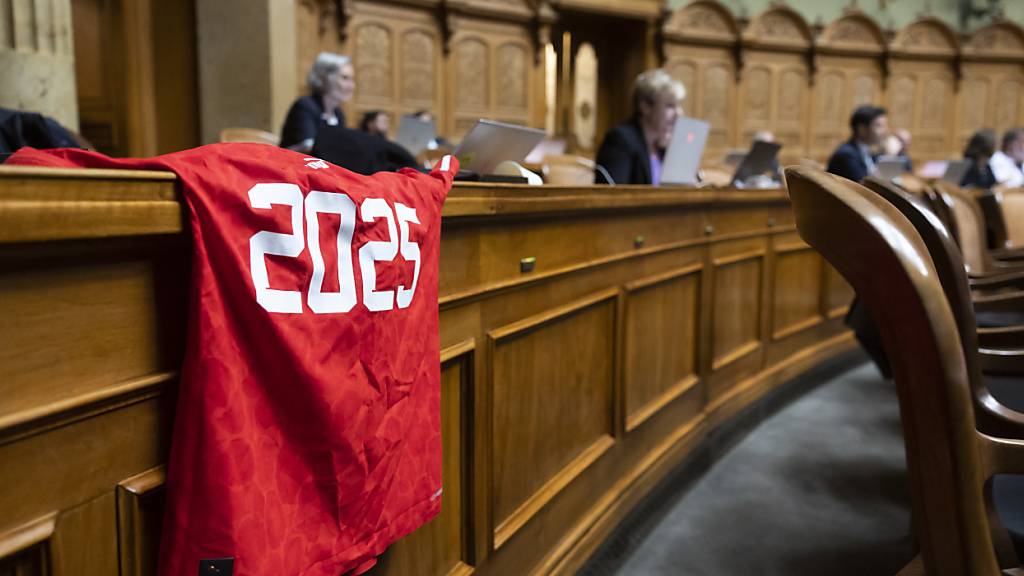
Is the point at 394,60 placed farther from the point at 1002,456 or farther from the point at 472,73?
the point at 1002,456

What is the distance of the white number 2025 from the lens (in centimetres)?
77

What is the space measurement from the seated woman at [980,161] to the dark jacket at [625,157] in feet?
14.2

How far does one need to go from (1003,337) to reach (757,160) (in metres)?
2.21

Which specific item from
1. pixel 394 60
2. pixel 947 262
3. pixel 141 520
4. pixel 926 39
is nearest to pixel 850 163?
pixel 947 262

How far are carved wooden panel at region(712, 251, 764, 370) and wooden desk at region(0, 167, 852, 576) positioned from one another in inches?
0.5

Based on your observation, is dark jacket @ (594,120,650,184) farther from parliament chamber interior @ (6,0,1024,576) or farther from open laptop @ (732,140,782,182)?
open laptop @ (732,140,782,182)

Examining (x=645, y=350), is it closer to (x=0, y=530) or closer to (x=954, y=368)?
(x=954, y=368)

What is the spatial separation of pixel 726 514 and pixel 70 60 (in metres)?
2.79

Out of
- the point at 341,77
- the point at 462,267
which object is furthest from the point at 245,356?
the point at 341,77

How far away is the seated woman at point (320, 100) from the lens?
12.2 feet

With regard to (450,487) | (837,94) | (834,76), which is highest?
(834,76)

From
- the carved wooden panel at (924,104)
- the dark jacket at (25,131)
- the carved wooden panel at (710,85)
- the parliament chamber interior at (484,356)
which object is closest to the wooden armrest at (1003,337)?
the parliament chamber interior at (484,356)

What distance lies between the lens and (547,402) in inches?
65.2

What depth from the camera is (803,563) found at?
2012 millimetres
